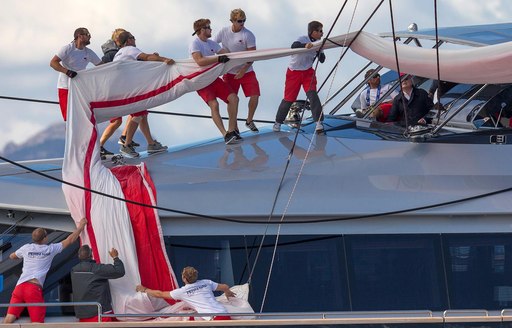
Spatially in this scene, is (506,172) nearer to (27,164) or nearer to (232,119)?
(232,119)

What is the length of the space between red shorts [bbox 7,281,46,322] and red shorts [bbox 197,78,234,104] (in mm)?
3792

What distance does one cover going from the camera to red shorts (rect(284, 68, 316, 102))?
19.2 meters

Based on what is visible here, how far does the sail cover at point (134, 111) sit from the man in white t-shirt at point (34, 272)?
482 millimetres

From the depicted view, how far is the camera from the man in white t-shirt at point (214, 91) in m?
18.6

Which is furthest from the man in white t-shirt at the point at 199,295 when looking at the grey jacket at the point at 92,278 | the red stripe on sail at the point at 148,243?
the grey jacket at the point at 92,278

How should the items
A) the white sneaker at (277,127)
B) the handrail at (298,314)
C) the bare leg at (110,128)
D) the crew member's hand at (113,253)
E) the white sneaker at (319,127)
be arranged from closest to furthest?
1. the handrail at (298,314)
2. the crew member's hand at (113,253)
3. the white sneaker at (319,127)
4. the bare leg at (110,128)
5. the white sneaker at (277,127)

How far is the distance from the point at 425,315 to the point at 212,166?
3064mm

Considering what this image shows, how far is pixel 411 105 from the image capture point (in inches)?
758

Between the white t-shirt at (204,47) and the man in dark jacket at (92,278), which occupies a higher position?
the white t-shirt at (204,47)

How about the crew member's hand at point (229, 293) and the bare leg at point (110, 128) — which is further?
the bare leg at point (110, 128)

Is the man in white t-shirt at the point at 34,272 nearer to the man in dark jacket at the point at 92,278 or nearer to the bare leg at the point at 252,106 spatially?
the man in dark jacket at the point at 92,278

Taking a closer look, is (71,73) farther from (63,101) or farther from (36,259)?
(36,259)

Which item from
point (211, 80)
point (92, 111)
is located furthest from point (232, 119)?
point (92, 111)

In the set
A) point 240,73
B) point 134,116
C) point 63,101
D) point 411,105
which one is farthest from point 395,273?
point 63,101
